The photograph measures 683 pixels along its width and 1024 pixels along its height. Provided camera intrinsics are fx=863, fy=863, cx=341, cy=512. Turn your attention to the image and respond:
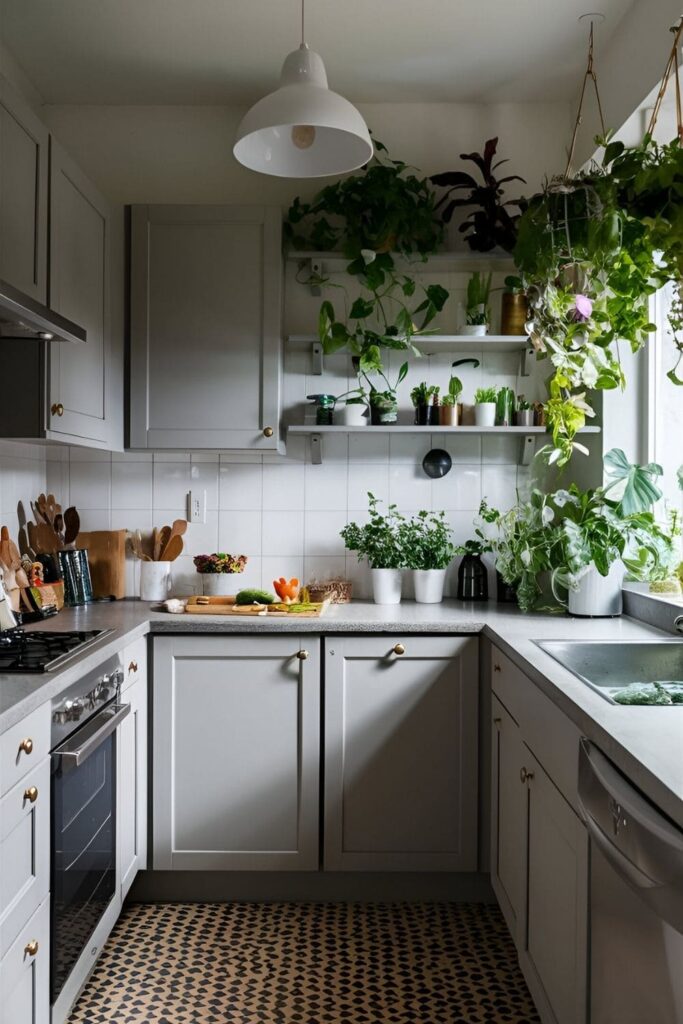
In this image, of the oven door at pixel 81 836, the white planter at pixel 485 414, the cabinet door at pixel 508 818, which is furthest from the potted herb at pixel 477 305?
the oven door at pixel 81 836

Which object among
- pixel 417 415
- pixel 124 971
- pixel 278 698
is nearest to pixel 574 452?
pixel 417 415

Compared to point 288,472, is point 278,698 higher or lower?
lower

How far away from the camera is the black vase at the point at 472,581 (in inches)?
125

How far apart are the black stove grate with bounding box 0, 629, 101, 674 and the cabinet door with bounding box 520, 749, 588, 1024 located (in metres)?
1.13

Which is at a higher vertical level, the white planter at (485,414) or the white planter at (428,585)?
the white planter at (485,414)

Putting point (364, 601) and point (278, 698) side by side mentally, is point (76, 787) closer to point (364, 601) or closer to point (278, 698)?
point (278, 698)

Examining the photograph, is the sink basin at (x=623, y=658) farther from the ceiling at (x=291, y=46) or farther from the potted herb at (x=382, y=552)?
the ceiling at (x=291, y=46)

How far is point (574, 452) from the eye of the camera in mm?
3189

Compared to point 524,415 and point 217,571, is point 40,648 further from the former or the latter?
point 524,415

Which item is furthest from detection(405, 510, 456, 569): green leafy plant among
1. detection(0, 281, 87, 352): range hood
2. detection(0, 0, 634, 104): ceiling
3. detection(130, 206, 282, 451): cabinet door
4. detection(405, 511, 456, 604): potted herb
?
detection(0, 0, 634, 104): ceiling

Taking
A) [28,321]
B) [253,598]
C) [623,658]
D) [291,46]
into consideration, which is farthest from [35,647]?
[291,46]

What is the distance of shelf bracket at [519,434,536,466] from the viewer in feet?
10.6

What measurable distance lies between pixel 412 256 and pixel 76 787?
2.10 meters

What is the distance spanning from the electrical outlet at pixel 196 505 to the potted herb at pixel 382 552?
0.56 meters
